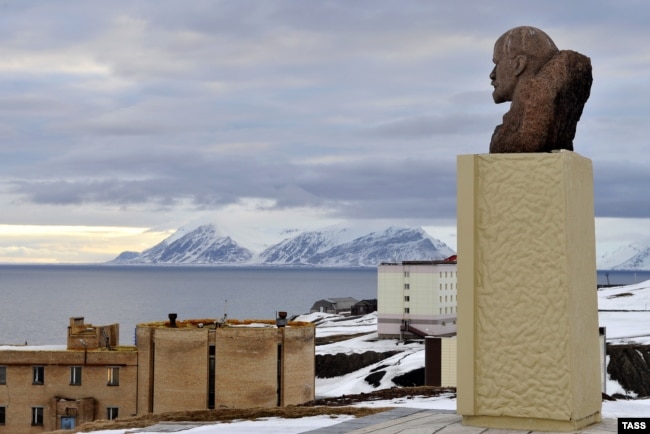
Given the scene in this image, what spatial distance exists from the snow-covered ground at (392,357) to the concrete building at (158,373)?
23.2 meters

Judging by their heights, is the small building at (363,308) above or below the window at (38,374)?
above

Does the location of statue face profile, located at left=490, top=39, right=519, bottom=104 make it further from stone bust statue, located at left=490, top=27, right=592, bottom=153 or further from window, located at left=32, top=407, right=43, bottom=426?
window, located at left=32, top=407, right=43, bottom=426

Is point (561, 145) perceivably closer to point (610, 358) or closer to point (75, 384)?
point (75, 384)

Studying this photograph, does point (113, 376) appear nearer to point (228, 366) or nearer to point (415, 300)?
point (228, 366)

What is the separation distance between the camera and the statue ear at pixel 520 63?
18734 mm

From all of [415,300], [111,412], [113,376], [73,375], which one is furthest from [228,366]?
[415,300]

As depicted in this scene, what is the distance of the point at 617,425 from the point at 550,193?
15.7 ft

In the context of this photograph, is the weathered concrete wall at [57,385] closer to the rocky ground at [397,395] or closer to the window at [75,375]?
the window at [75,375]

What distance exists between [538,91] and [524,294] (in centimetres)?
402

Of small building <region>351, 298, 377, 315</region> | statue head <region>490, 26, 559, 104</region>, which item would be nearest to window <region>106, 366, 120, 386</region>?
statue head <region>490, 26, 559, 104</region>

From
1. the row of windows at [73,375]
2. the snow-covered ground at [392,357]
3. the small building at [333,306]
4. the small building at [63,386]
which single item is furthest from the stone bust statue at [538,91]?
the small building at [333,306]

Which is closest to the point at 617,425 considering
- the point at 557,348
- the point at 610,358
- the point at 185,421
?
the point at 557,348

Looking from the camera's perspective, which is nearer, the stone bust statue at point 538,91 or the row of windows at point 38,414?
the stone bust statue at point 538,91

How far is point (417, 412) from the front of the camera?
21750 mm
